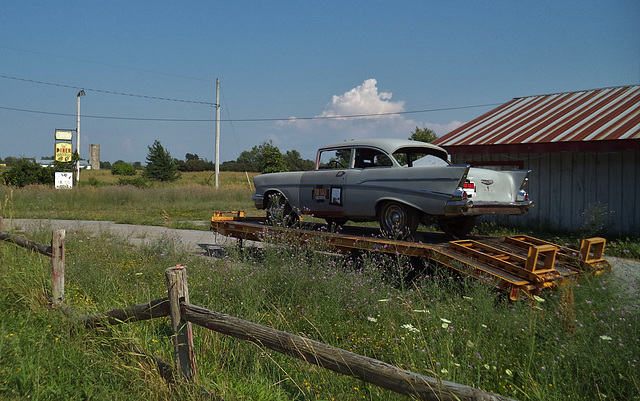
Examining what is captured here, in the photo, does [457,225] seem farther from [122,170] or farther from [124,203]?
[122,170]

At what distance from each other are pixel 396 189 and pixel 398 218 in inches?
17.9

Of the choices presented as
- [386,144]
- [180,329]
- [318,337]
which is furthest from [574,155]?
[180,329]

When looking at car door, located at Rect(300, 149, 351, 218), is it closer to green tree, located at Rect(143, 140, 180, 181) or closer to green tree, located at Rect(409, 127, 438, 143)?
green tree, located at Rect(409, 127, 438, 143)

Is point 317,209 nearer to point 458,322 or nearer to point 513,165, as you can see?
point 458,322

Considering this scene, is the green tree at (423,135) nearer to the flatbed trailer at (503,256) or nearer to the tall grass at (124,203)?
the tall grass at (124,203)

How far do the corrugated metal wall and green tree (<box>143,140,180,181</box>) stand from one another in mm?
48495

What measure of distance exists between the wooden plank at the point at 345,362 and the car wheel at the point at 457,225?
577cm

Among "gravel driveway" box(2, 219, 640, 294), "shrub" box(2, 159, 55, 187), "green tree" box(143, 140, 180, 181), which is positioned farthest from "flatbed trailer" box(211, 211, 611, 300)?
"green tree" box(143, 140, 180, 181)

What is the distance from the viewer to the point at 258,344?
3.72m

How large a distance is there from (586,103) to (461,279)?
12.0 m

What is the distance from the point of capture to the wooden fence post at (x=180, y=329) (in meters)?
3.55

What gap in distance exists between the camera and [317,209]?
28.5 feet

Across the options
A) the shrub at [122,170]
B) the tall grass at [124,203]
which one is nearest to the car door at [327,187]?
the tall grass at [124,203]

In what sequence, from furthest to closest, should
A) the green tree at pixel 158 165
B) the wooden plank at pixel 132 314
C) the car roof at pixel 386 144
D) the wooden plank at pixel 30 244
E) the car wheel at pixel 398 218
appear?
the green tree at pixel 158 165 < the car roof at pixel 386 144 < the car wheel at pixel 398 218 < the wooden plank at pixel 30 244 < the wooden plank at pixel 132 314
